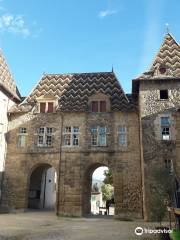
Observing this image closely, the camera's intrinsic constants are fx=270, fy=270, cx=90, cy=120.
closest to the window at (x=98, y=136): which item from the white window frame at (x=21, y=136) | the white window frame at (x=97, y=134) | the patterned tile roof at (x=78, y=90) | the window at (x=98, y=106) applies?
the white window frame at (x=97, y=134)

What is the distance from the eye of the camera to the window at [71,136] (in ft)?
60.8

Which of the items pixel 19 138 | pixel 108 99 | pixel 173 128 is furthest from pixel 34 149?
pixel 173 128

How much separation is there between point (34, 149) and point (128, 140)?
6.54 metres

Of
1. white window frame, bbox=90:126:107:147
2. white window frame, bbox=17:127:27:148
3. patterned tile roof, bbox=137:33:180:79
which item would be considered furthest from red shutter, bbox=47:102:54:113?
patterned tile roof, bbox=137:33:180:79

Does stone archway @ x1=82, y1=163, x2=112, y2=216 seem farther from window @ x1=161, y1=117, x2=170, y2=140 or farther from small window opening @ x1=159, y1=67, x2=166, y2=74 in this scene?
small window opening @ x1=159, y1=67, x2=166, y2=74

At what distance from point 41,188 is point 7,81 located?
909cm

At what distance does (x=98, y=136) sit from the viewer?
18.5 metres

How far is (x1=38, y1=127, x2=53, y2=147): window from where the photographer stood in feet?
61.9

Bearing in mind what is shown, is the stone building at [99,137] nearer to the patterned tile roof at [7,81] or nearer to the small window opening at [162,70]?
the small window opening at [162,70]

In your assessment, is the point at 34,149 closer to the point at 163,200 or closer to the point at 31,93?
the point at 31,93

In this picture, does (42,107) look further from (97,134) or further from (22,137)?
(97,134)

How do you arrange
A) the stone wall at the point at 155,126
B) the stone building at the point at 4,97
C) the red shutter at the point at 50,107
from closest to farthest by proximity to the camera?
the stone wall at the point at 155,126
the stone building at the point at 4,97
the red shutter at the point at 50,107

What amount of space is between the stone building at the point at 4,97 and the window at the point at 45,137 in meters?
2.55

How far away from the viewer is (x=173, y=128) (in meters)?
16.5
